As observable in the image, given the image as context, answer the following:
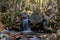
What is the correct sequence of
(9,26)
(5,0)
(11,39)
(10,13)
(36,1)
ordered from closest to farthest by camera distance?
(11,39) < (9,26) < (10,13) < (5,0) < (36,1)

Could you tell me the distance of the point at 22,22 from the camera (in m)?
11.6

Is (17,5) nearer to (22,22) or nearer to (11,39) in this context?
(22,22)

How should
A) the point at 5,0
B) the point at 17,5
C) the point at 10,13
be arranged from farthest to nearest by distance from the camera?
the point at 17,5 → the point at 5,0 → the point at 10,13

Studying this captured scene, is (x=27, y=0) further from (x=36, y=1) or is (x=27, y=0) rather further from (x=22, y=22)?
(x=22, y=22)

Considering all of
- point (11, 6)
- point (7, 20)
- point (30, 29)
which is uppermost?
point (11, 6)

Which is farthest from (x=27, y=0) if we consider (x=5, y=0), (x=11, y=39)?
(x=11, y=39)

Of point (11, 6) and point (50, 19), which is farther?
point (11, 6)

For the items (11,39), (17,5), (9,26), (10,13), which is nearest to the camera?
(11,39)

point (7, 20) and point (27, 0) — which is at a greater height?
point (27, 0)

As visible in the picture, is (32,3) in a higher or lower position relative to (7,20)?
higher

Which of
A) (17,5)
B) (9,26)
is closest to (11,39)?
(9,26)

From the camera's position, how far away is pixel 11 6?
41.1 ft

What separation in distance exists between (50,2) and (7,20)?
4.54m

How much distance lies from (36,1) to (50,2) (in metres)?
1.72
